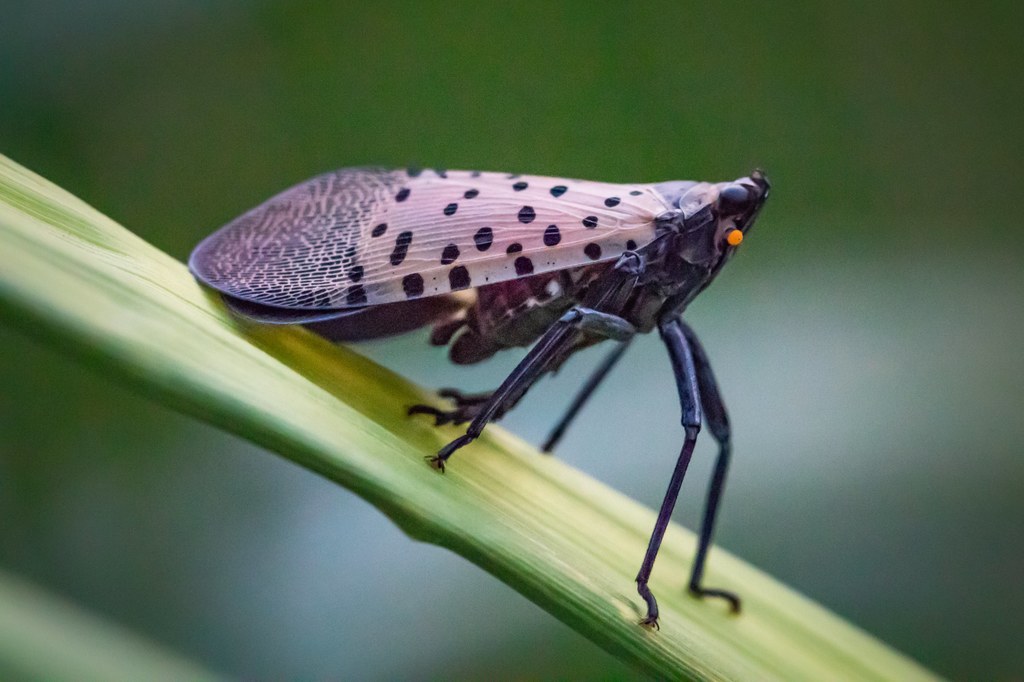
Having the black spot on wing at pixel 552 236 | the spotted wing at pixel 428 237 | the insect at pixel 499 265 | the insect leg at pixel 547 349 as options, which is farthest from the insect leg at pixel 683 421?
the black spot on wing at pixel 552 236

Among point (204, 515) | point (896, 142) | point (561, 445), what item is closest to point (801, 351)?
point (561, 445)

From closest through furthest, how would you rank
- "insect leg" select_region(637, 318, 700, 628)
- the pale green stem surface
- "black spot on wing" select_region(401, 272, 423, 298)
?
the pale green stem surface < "insect leg" select_region(637, 318, 700, 628) < "black spot on wing" select_region(401, 272, 423, 298)

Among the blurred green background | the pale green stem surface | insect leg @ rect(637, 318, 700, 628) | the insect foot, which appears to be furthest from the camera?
the blurred green background

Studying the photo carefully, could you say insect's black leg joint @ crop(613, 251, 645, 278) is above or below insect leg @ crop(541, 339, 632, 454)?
above

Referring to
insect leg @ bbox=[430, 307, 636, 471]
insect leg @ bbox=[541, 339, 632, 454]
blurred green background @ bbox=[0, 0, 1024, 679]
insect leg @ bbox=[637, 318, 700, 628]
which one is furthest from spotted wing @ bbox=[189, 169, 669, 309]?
blurred green background @ bbox=[0, 0, 1024, 679]

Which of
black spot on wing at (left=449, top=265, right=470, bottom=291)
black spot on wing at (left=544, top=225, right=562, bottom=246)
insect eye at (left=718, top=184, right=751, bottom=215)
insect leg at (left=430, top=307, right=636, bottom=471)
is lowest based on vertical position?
insect leg at (left=430, top=307, right=636, bottom=471)

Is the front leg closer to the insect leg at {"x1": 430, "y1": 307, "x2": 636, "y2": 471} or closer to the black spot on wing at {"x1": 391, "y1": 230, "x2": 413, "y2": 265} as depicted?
the insect leg at {"x1": 430, "y1": 307, "x2": 636, "y2": 471}

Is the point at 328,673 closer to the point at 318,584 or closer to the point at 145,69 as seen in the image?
the point at 318,584
